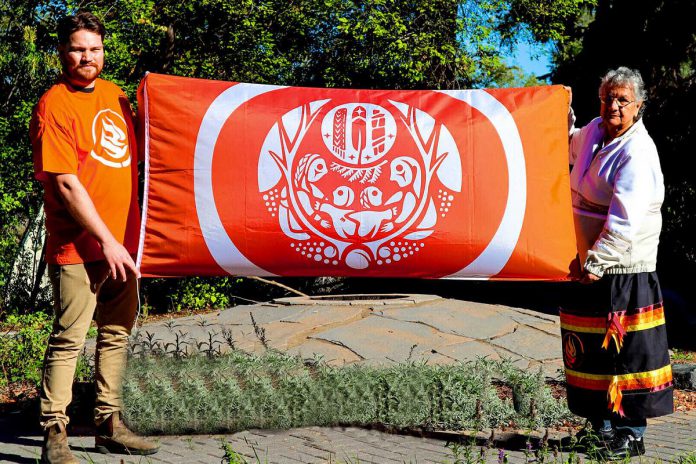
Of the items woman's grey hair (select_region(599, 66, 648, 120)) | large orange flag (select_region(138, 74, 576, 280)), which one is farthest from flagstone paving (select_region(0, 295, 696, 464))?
woman's grey hair (select_region(599, 66, 648, 120))

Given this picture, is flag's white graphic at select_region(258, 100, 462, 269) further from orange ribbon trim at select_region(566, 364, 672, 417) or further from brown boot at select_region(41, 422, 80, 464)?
brown boot at select_region(41, 422, 80, 464)

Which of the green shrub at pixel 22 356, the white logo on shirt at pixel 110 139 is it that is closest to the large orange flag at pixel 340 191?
the white logo on shirt at pixel 110 139

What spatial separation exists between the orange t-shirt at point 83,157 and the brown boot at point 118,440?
34.2 inches

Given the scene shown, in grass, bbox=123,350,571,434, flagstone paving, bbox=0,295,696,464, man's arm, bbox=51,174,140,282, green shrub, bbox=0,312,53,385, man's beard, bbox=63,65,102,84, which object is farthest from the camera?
green shrub, bbox=0,312,53,385

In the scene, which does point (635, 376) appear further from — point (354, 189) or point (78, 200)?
point (78, 200)

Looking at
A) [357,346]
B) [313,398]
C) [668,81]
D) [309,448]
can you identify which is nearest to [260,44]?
[668,81]

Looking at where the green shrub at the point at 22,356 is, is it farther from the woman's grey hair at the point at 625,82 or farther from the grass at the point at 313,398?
the woman's grey hair at the point at 625,82

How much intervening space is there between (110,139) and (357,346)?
3.46m

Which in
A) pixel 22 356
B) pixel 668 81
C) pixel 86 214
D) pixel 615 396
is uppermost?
pixel 668 81

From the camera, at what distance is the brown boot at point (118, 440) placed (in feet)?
14.8

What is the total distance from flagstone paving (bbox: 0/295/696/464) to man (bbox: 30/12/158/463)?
439mm

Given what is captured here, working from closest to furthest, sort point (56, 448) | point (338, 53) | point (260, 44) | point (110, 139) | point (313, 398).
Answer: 1. point (56, 448)
2. point (110, 139)
3. point (313, 398)
4. point (260, 44)
5. point (338, 53)

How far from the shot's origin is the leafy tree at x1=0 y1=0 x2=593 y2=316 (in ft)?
37.1

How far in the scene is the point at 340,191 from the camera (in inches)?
184
